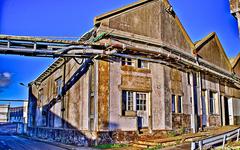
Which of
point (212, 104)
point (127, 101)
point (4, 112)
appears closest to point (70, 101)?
point (127, 101)

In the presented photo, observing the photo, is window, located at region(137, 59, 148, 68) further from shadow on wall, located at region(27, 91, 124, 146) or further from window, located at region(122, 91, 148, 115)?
shadow on wall, located at region(27, 91, 124, 146)

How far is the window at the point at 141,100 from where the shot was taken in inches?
610

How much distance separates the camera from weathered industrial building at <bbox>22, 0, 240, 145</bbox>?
47.0ft

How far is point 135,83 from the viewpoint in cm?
1545

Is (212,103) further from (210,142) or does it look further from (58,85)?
(58,85)

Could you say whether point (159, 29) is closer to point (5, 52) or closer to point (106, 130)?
point (106, 130)

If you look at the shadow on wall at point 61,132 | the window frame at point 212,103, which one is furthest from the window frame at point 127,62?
the window frame at point 212,103

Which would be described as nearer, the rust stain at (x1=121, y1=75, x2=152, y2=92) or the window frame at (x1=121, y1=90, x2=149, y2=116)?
the window frame at (x1=121, y1=90, x2=149, y2=116)

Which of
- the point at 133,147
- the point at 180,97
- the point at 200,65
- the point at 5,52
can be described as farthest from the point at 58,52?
the point at 200,65

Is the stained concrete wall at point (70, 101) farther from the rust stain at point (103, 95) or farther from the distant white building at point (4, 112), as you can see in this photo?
the distant white building at point (4, 112)

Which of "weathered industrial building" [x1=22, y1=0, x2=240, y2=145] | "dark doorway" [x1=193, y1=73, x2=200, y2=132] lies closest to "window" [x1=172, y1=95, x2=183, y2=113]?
"weathered industrial building" [x1=22, y1=0, x2=240, y2=145]

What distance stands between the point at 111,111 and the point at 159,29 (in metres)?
6.90

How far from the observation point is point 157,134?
1571 centimetres

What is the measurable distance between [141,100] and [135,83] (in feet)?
3.71
